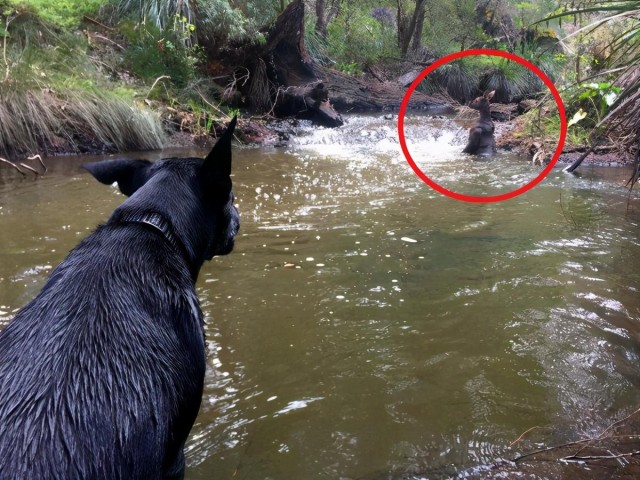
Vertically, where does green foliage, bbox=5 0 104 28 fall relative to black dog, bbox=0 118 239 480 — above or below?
above

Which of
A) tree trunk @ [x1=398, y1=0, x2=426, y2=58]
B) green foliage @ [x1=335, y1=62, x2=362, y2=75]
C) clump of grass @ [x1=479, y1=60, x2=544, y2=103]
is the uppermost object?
tree trunk @ [x1=398, y1=0, x2=426, y2=58]

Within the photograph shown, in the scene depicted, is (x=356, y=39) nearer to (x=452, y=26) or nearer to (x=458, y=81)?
(x=458, y=81)

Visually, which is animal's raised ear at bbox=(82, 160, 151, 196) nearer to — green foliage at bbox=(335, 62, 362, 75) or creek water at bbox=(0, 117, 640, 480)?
creek water at bbox=(0, 117, 640, 480)

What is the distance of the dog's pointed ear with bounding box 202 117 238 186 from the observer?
6.98 ft

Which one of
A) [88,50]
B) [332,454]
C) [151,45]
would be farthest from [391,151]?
[332,454]

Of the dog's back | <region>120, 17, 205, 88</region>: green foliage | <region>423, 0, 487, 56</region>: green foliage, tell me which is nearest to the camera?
the dog's back

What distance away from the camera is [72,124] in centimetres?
921

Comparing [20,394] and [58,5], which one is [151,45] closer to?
[58,5]

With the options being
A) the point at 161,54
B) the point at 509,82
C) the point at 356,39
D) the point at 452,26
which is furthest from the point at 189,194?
the point at 452,26

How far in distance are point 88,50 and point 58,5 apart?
1.27m

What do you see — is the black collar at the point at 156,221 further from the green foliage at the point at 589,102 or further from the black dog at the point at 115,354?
the green foliage at the point at 589,102

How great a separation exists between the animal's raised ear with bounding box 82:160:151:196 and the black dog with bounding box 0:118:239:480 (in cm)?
31

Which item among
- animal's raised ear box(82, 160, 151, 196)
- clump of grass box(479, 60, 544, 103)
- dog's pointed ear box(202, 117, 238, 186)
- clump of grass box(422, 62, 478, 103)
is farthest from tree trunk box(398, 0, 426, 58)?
dog's pointed ear box(202, 117, 238, 186)

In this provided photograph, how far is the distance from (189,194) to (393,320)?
6.50ft
